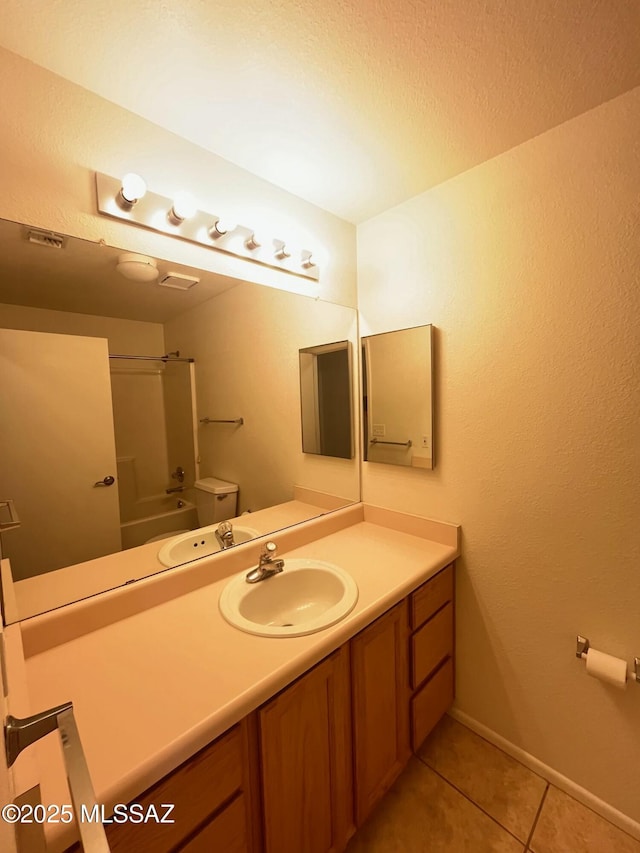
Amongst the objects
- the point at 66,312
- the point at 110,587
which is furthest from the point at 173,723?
the point at 66,312

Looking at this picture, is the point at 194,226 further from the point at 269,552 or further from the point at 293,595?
the point at 293,595

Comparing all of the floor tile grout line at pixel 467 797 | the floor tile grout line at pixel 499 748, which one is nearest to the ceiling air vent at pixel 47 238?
the floor tile grout line at pixel 467 797

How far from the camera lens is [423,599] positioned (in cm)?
130

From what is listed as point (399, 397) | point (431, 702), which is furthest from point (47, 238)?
point (431, 702)

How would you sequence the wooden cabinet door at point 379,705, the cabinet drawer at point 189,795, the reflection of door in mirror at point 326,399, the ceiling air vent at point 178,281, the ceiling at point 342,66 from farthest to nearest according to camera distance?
the reflection of door in mirror at point 326,399 → the ceiling air vent at point 178,281 → the wooden cabinet door at point 379,705 → the ceiling at point 342,66 → the cabinet drawer at point 189,795

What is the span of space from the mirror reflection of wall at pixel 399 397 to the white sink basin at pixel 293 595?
603mm

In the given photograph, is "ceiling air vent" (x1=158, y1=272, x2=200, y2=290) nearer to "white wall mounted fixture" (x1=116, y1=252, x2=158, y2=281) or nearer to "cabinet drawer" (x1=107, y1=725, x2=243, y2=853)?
"white wall mounted fixture" (x1=116, y1=252, x2=158, y2=281)

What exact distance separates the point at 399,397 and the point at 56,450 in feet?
4.20

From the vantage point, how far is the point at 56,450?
1001 mm

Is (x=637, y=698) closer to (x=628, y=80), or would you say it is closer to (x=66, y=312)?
(x=628, y=80)

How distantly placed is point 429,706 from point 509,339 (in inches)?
56.5

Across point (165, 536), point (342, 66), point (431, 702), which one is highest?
point (342, 66)

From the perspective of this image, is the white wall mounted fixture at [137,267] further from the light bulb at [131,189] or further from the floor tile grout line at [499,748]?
the floor tile grout line at [499,748]

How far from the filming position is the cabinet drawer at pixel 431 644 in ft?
4.19
